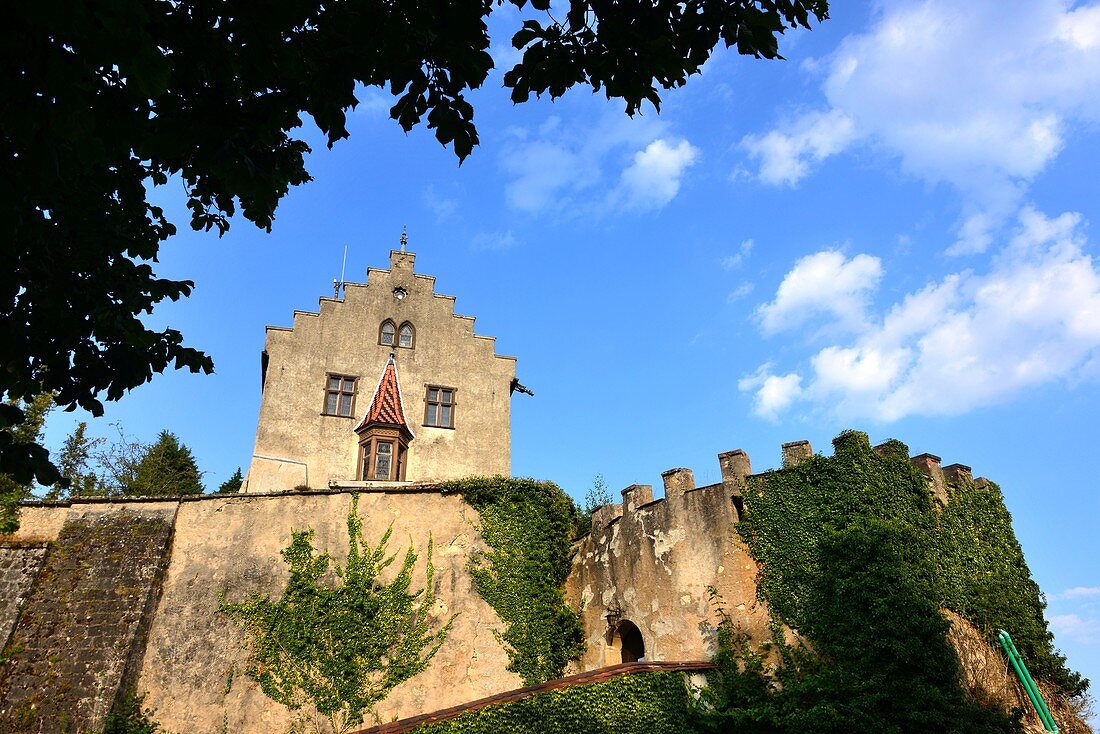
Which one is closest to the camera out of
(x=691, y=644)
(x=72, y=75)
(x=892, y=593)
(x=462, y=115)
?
(x=72, y=75)

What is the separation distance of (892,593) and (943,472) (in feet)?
15.4

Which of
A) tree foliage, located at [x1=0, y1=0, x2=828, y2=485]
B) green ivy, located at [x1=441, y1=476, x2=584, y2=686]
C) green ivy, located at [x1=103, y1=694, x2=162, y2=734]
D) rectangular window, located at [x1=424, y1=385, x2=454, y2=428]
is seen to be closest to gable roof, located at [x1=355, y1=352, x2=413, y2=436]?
rectangular window, located at [x1=424, y1=385, x2=454, y2=428]

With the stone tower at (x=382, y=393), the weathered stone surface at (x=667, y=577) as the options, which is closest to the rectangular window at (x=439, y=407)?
the stone tower at (x=382, y=393)

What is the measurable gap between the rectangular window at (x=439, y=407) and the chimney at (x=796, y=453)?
43.8 ft

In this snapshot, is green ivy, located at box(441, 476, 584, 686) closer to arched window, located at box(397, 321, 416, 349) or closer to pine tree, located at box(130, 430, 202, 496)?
arched window, located at box(397, 321, 416, 349)

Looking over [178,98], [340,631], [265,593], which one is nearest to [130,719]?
[265,593]

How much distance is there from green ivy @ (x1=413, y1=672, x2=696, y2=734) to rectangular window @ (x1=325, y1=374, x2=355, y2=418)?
1428 centimetres

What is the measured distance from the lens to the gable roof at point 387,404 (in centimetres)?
2531

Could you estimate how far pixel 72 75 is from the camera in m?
4.27

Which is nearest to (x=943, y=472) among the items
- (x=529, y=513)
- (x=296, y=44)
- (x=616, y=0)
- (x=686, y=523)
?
(x=686, y=523)

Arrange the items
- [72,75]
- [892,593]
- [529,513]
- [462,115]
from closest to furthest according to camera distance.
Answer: [72,75] < [462,115] < [892,593] < [529,513]

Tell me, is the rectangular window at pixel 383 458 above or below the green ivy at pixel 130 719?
above

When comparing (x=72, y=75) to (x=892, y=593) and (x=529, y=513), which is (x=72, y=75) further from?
(x=529, y=513)

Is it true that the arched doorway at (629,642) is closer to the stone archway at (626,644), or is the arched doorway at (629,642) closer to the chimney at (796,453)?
the stone archway at (626,644)
